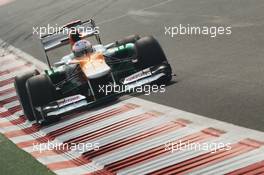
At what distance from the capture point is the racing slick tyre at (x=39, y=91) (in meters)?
13.1

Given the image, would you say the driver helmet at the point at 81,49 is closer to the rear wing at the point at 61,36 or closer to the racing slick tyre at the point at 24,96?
the rear wing at the point at 61,36

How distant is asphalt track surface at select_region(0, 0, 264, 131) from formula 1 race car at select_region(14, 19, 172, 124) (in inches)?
26.0

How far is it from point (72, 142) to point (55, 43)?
3883 millimetres

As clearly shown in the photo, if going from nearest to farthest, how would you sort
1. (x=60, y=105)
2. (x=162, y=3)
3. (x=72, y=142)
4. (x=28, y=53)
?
(x=72, y=142) < (x=60, y=105) < (x=28, y=53) < (x=162, y=3)

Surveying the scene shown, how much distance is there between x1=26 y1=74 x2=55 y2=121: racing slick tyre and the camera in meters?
13.1

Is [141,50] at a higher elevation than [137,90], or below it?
higher

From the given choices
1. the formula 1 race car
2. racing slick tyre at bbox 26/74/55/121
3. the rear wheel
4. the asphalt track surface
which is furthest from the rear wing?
the asphalt track surface

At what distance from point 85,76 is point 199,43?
4919 mm

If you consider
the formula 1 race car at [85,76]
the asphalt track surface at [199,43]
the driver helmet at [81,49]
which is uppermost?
the driver helmet at [81,49]

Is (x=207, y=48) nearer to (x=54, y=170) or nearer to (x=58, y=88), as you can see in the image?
(x=58, y=88)

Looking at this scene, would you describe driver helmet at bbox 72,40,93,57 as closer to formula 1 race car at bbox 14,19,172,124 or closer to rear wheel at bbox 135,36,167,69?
formula 1 race car at bbox 14,19,172,124

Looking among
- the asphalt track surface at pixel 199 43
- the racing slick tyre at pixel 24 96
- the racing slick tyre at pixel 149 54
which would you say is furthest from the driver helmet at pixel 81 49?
the asphalt track surface at pixel 199 43

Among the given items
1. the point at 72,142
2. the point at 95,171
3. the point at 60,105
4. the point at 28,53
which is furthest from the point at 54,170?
the point at 28,53

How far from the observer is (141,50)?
1384 centimetres
